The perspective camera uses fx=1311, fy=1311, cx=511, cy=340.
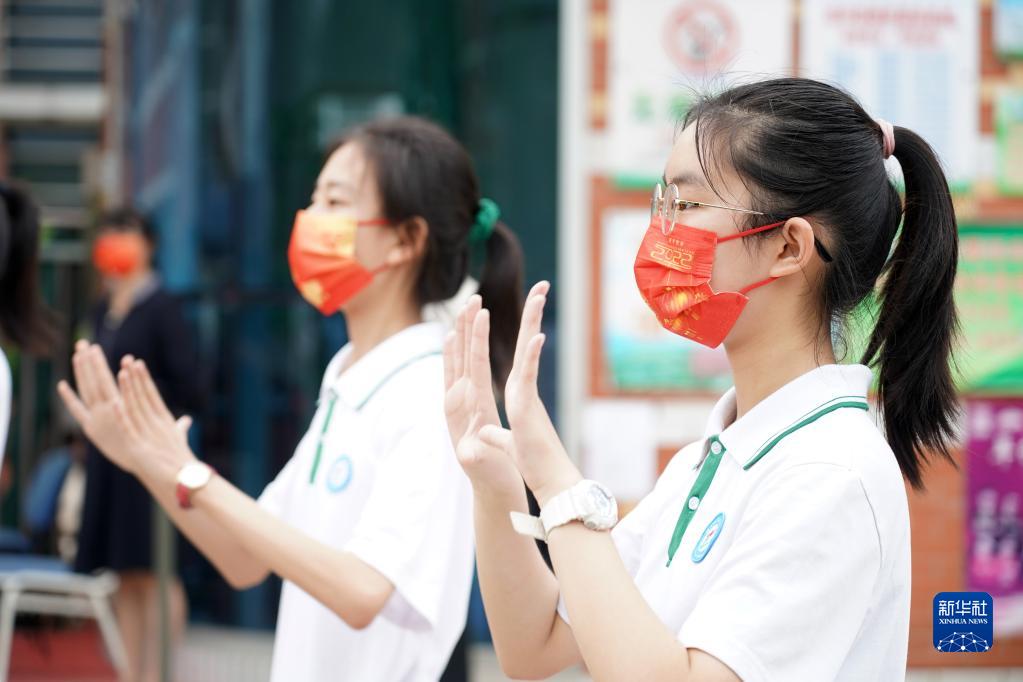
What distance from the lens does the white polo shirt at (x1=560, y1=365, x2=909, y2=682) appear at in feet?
4.54

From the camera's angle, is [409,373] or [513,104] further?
[513,104]

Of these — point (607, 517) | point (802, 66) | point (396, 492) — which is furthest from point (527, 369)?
point (802, 66)

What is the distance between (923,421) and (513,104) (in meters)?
3.81

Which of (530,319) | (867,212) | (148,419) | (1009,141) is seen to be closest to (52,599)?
(148,419)

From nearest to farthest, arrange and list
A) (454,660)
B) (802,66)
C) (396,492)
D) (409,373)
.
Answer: (396,492)
(409,373)
(454,660)
(802,66)

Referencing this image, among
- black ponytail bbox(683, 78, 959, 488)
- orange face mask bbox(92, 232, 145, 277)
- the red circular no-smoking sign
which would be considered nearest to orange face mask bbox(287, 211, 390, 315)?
black ponytail bbox(683, 78, 959, 488)

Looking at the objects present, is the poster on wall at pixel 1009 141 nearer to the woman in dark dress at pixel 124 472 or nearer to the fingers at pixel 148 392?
the woman in dark dress at pixel 124 472

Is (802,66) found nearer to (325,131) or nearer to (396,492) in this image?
(325,131)

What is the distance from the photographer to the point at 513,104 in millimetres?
5285

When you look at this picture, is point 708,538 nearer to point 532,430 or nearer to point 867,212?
point 532,430

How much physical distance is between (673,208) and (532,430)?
36cm

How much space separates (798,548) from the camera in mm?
1390

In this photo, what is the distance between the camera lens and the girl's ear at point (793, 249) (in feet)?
5.16

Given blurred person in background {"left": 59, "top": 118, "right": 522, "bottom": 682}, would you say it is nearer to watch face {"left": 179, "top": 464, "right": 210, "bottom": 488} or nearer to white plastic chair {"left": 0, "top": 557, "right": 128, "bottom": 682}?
watch face {"left": 179, "top": 464, "right": 210, "bottom": 488}
